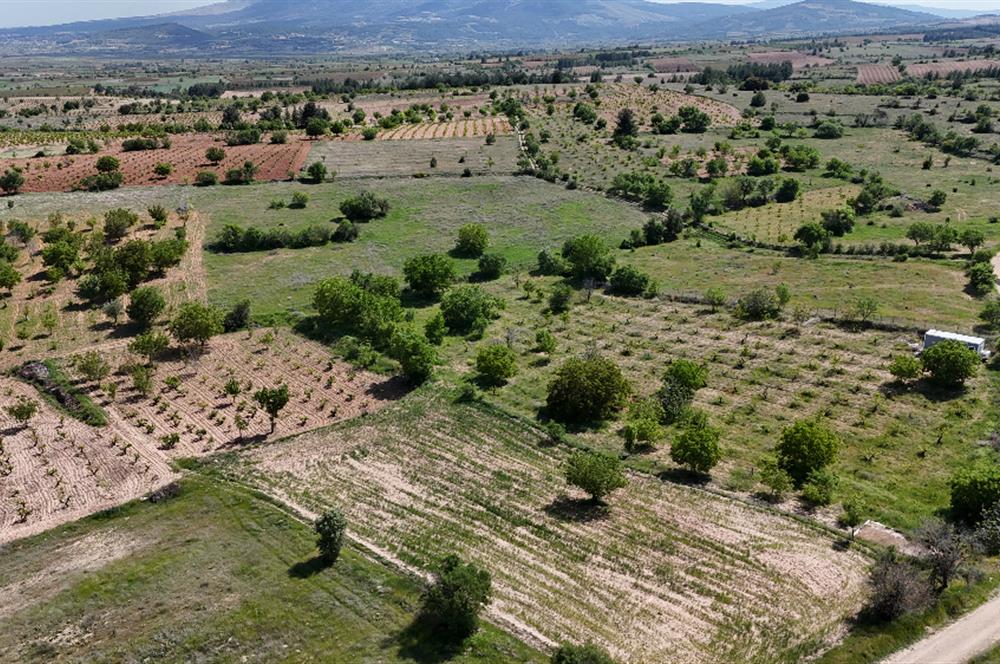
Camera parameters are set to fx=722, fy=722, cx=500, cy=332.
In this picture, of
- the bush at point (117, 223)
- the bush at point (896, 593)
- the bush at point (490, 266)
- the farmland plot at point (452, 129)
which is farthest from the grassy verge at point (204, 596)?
the farmland plot at point (452, 129)

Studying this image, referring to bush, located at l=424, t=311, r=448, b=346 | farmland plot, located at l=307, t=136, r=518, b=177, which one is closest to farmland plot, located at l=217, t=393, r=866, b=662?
bush, located at l=424, t=311, r=448, b=346

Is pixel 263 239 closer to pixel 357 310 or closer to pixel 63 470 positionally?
pixel 357 310

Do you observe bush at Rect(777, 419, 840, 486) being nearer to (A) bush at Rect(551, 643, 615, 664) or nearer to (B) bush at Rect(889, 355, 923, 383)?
(B) bush at Rect(889, 355, 923, 383)

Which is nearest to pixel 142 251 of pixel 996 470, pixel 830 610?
pixel 830 610

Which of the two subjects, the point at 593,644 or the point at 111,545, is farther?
the point at 111,545

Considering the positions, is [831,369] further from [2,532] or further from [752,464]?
[2,532]

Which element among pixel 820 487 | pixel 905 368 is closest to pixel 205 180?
pixel 905 368
